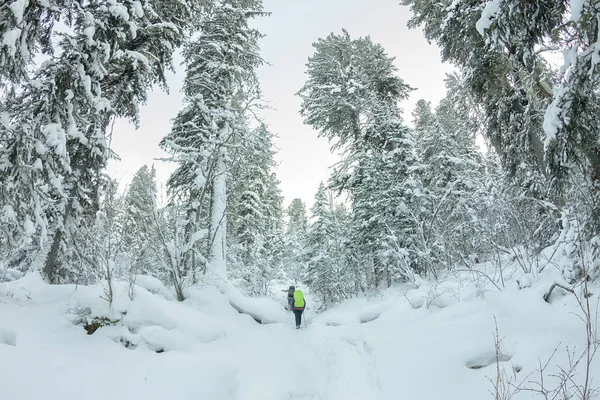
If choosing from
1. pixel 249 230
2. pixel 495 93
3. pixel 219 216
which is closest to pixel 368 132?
pixel 495 93

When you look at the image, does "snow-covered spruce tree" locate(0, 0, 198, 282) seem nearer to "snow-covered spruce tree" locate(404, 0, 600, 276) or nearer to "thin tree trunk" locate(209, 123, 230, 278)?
"thin tree trunk" locate(209, 123, 230, 278)

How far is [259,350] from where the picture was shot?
618cm

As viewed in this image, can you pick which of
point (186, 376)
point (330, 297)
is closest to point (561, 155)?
point (186, 376)

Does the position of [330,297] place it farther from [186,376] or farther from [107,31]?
[107,31]

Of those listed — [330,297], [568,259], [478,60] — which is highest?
[478,60]

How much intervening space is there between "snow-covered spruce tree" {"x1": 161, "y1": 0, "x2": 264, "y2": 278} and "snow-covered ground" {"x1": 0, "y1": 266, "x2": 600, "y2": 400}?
501 cm

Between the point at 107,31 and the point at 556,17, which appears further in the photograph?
the point at 107,31

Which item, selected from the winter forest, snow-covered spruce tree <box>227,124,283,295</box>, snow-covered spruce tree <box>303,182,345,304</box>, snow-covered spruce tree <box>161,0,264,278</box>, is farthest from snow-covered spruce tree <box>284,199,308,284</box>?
snow-covered spruce tree <box>161,0,264,278</box>

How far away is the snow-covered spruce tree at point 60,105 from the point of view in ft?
15.5

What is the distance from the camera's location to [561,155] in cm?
373

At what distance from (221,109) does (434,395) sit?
11.4 m

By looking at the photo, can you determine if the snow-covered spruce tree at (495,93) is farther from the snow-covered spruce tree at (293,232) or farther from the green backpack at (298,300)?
the snow-covered spruce tree at (293,232)

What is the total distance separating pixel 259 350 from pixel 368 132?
11061 mm

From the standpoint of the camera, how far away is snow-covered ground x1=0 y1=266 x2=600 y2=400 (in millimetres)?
3336
